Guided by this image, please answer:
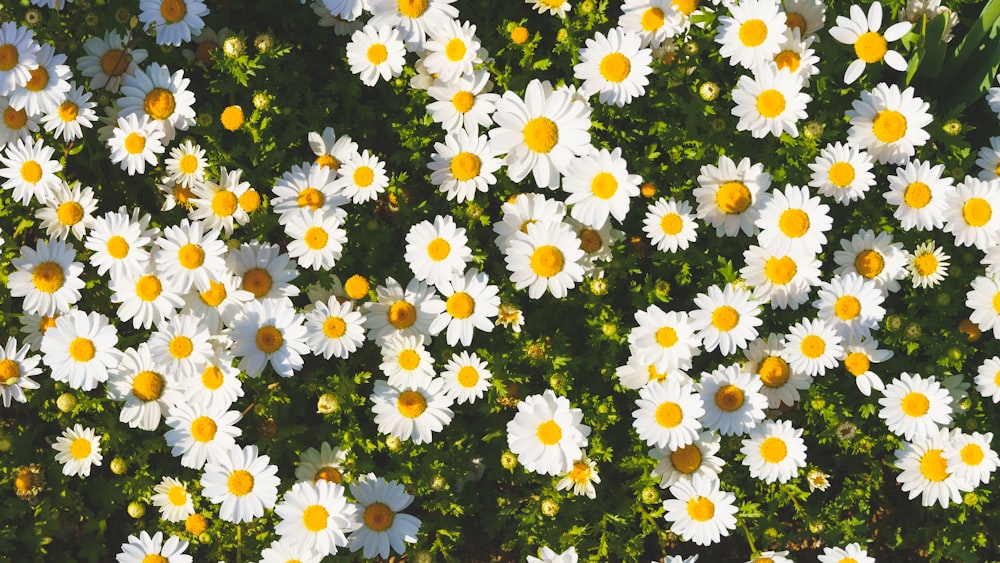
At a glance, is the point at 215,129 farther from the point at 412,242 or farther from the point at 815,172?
the point at 815,172

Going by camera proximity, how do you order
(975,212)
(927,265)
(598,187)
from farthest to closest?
1. (927,265)
2. (975,212)
3. (598,187)

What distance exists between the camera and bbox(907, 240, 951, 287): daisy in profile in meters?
4.42

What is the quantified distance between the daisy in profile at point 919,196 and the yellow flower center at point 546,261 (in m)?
1.72

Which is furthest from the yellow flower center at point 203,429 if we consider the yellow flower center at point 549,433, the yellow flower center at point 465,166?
the yellow flower center at point 465,166

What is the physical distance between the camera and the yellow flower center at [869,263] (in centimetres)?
430

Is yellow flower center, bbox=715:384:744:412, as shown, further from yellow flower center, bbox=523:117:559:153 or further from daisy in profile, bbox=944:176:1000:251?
yellow flower center, bbox=523:117:559:153

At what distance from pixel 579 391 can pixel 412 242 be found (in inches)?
48.9

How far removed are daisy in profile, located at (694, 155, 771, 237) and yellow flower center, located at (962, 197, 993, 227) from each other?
1.04 metres

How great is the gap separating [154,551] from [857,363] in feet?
12.5

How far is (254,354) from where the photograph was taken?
13.7 ft

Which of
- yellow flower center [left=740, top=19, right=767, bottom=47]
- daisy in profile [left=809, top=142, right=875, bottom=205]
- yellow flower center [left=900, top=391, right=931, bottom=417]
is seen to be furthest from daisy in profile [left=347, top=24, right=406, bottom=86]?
yellow flower center [left=900, top=391, right=931, bottom=417]

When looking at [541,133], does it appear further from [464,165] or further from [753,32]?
[753,32]

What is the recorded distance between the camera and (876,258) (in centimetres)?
430

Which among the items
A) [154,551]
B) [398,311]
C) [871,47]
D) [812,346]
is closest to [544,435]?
A: [398,311]
